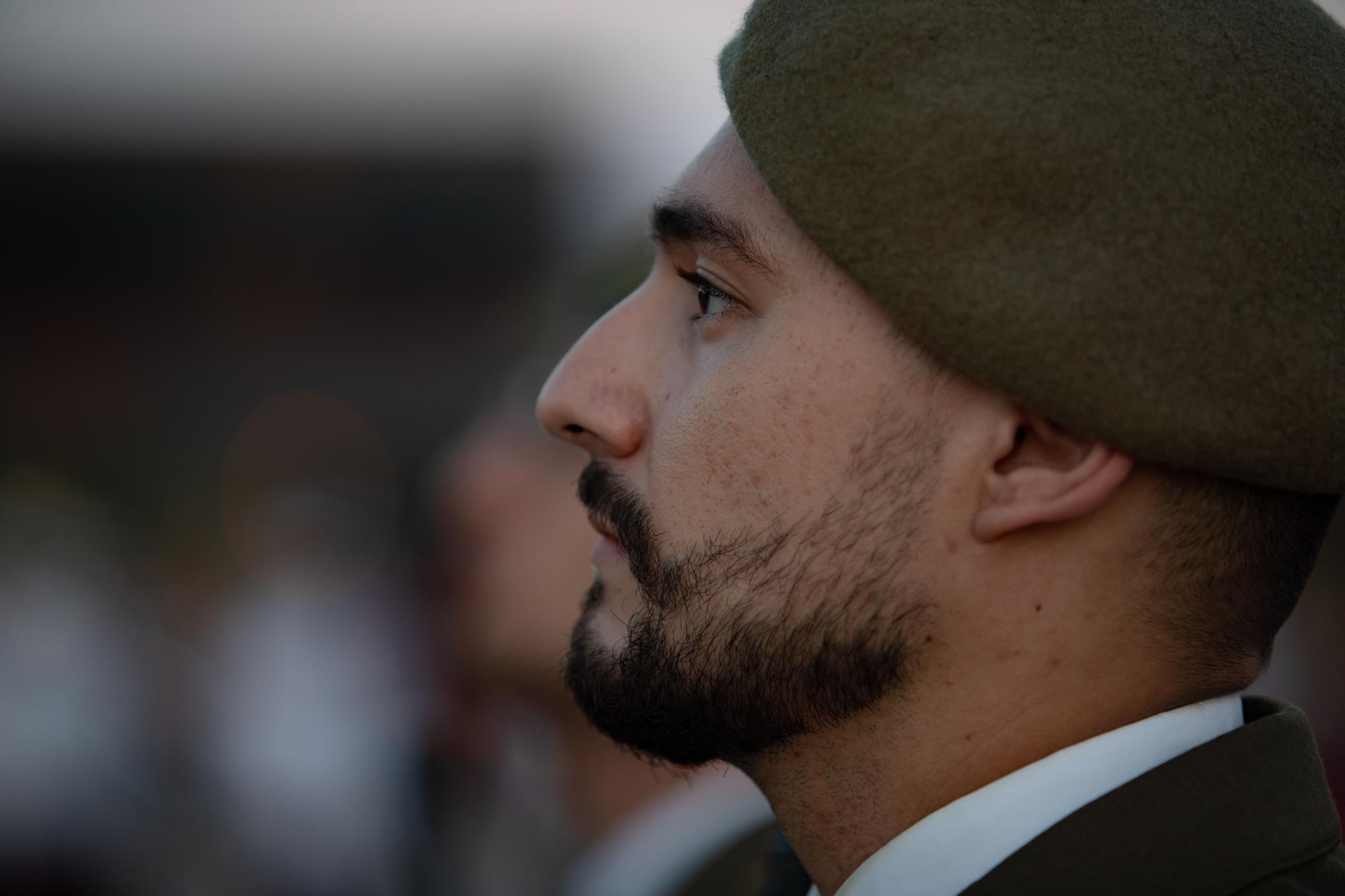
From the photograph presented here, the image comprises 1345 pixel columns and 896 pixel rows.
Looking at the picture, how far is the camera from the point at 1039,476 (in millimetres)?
1620

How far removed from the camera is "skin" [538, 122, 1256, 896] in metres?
1.64

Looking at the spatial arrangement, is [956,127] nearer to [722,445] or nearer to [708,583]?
[722,445]

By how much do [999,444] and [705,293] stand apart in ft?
1.81

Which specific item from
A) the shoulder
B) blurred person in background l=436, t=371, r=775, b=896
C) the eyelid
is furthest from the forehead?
blurred person in background l=436, t=371, r=775, b=896

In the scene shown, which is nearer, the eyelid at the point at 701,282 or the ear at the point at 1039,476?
the ear at the point at 1039,476

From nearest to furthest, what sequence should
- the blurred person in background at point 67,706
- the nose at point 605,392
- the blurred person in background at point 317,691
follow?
the nose at point 605,392, the blurred person in background at point 67,706, the blurred person in background at point 317,691

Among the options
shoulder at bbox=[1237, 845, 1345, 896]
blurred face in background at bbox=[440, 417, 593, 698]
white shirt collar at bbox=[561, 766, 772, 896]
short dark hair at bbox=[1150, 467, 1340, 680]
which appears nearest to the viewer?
shoulder at bbox=[1237, 845, 1345, 896]

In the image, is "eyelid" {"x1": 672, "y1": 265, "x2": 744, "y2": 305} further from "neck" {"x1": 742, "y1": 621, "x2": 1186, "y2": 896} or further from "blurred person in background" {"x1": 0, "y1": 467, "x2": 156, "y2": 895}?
"blurred person in background" {"x1": 0, "y1": 467, "x2": 156, "y2": 895}

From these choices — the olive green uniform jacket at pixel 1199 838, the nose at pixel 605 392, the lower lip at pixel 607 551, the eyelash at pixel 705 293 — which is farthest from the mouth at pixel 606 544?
the olive green uniform jacket at pixel 1199 838

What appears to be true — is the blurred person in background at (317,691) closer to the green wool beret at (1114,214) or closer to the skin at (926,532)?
the skin at (926,532)

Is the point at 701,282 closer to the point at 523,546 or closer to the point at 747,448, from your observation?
the point at 747,448

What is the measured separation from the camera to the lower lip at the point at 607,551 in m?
1.94

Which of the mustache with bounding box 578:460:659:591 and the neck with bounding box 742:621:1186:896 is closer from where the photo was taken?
the neck with bounding box 742:621:1186:896

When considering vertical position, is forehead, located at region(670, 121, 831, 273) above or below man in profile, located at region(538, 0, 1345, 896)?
above
